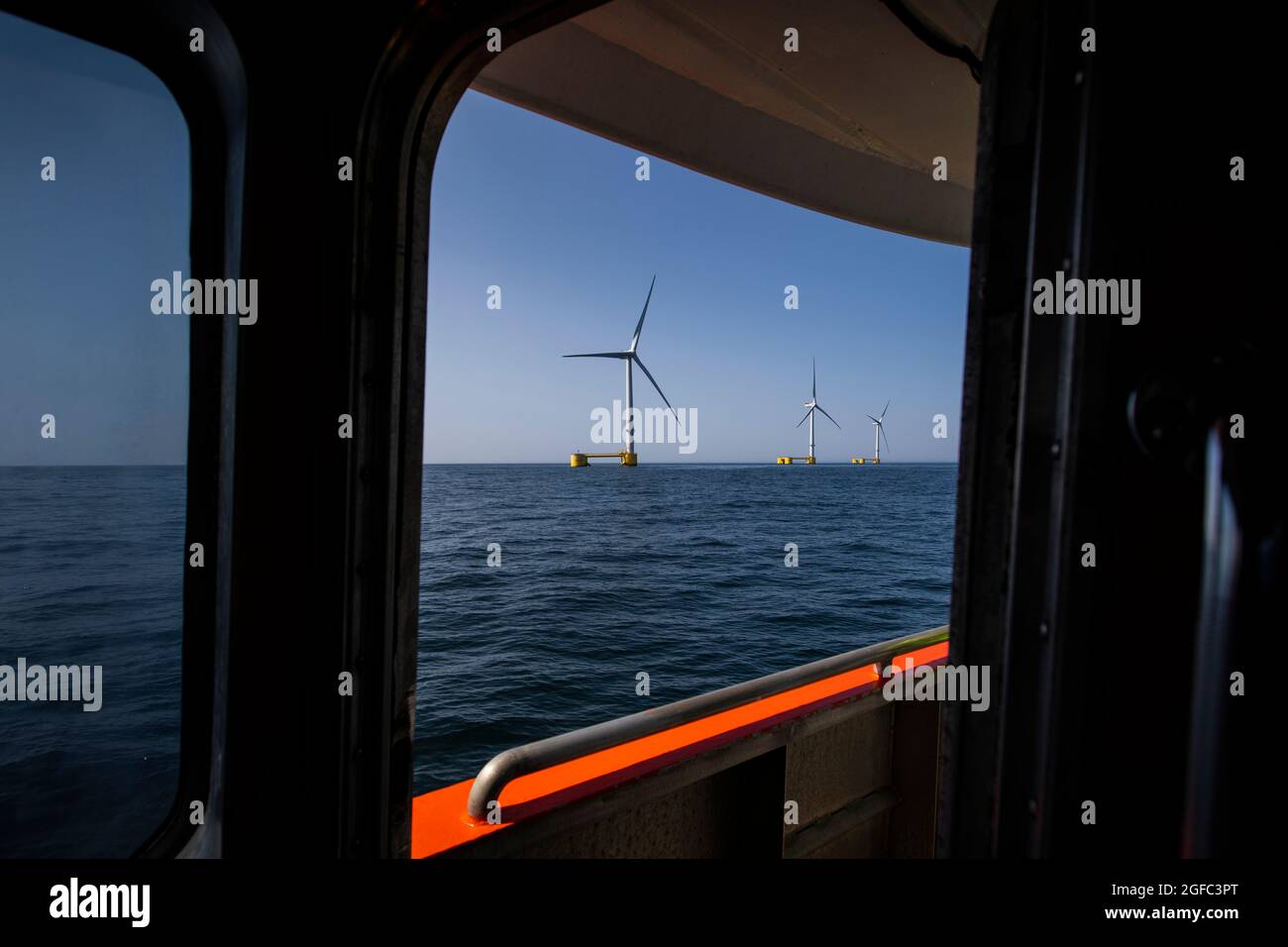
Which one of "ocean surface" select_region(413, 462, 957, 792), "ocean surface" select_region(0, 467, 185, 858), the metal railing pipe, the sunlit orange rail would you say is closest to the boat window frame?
"ocean surface" select_region(0, 467, 185, 858)

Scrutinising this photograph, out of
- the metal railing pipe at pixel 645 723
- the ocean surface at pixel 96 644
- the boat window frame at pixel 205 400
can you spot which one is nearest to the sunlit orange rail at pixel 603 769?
the metal railing pipe at pixel 645 723

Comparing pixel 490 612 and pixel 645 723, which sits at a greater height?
pixel 645 723

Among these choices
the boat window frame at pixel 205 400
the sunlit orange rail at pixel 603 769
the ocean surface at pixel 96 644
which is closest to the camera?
the boat window frame at pixel 205 400

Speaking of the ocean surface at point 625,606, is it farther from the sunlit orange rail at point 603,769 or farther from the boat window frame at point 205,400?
the boat window frame at point 205,400

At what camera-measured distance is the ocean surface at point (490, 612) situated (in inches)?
64.0

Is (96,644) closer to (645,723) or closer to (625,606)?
(645,723)

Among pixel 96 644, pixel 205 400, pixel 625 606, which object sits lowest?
pixel 625 606

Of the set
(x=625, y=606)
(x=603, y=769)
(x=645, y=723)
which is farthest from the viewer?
(x=625, y=606)

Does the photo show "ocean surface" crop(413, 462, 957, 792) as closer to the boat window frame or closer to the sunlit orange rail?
the sunlit orange rail

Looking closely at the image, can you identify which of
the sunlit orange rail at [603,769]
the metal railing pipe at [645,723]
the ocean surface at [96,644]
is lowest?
the sunlit orange rail at [603,769]

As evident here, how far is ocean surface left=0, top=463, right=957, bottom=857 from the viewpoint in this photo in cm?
163

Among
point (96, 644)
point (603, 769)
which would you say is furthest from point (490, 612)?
point (96, 644)

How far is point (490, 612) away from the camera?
18109 mm
